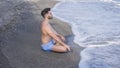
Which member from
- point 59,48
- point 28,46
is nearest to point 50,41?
point 59,48

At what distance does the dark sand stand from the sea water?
30 centimetres

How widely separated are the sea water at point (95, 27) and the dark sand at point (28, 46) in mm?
300

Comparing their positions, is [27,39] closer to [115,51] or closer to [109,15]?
[115,51]

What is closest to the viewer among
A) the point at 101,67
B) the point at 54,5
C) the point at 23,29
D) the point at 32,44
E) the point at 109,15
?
the point at 101,67

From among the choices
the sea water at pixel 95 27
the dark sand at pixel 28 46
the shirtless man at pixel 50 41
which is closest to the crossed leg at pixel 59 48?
the shirtless man at pixel 50 41

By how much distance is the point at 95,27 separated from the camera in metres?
11.8

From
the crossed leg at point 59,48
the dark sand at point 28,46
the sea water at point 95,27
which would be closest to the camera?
the dark sand at point 28,46

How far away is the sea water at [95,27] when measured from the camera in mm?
8719

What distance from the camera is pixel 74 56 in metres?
8.81

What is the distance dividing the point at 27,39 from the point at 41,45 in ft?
3.04

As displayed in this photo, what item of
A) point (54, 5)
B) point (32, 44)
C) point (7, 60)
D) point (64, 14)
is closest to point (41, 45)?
point (32, 44)

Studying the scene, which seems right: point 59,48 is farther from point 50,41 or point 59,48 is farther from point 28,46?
point 28,46

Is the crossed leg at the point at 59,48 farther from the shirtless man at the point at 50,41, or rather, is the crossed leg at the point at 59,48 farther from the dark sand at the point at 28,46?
the dark sand at the point at 28,46

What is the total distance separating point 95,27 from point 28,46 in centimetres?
320
